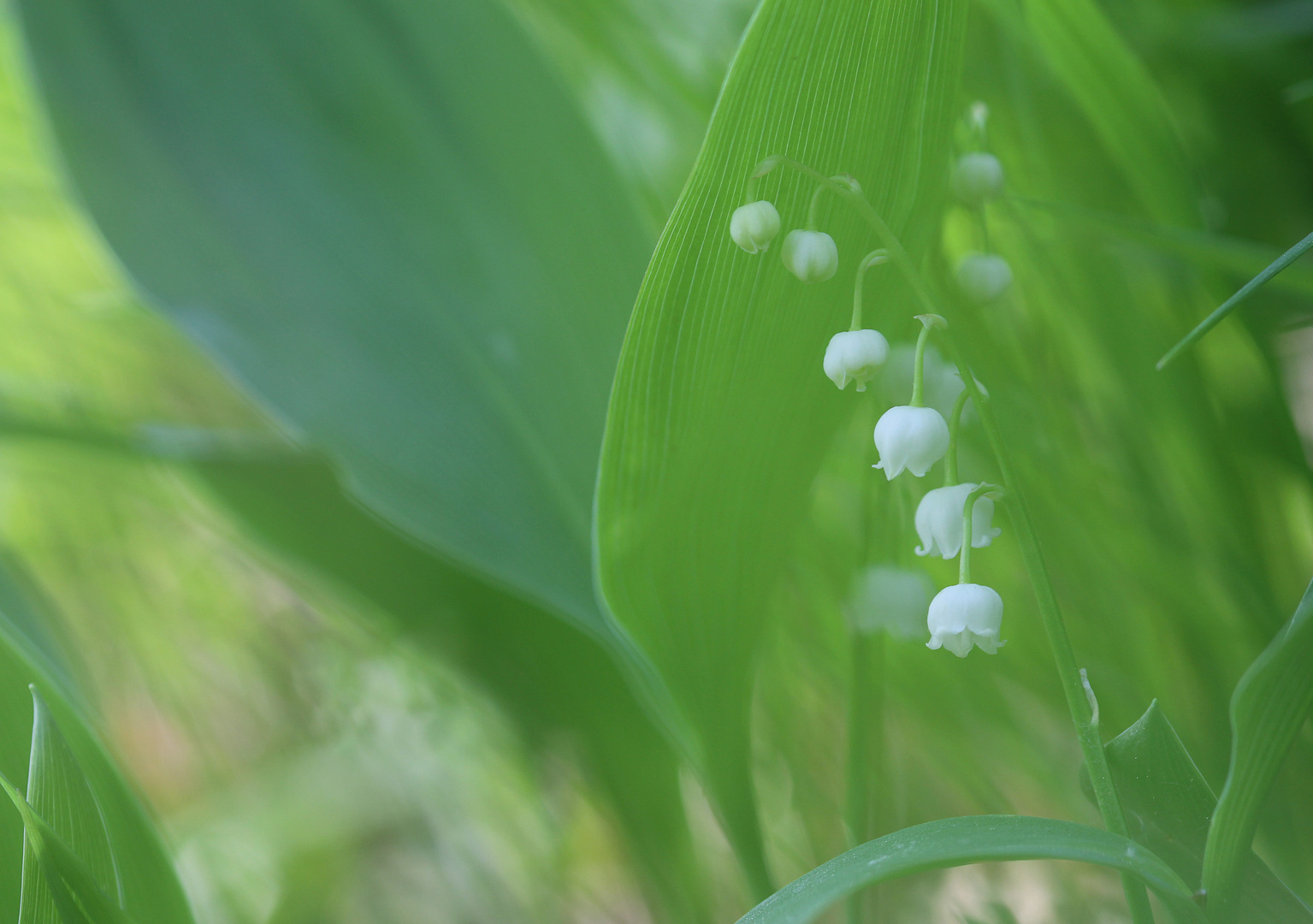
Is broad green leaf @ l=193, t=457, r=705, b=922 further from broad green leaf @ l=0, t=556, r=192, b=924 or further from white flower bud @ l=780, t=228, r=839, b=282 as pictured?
white flower bud @ l=780, t=228, r=839, b=282

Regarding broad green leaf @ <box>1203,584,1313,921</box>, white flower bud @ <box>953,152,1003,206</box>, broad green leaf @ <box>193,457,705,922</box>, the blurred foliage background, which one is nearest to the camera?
broad green leaf @ <box>1203,584,1313,921</box>

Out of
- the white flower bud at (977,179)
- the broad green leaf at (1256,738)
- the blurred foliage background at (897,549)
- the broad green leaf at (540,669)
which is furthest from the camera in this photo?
the broad green leaf at (540,669)

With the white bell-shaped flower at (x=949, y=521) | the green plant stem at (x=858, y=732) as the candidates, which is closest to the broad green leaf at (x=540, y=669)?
the green plant stem at (x=858, y=732)

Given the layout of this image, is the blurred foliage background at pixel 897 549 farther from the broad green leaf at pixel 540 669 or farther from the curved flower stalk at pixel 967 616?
the curved flower stalk at pixel 967 616

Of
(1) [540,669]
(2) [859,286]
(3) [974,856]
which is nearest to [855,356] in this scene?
(2) [859,286]

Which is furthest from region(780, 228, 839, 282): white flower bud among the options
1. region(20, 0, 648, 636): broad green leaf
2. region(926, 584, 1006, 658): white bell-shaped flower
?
region(20, 0, 648, 636): broad green leaf
